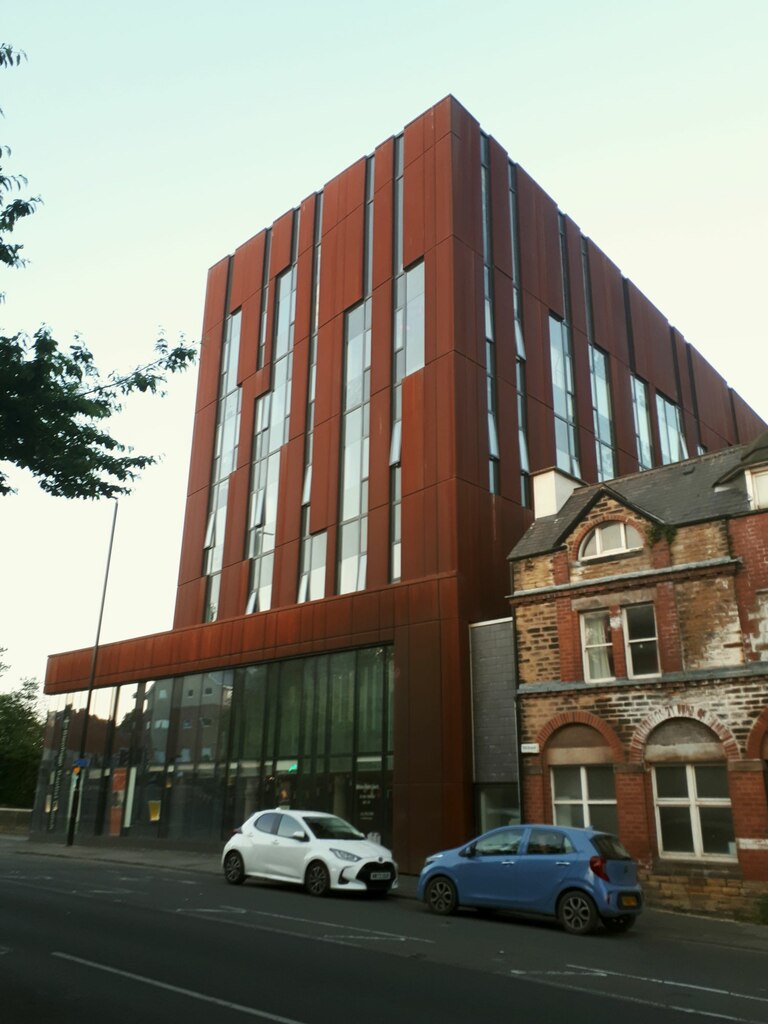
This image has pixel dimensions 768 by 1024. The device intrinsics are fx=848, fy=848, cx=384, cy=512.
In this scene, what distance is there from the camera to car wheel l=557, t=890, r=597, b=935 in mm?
13000

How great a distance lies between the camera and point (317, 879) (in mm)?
16688

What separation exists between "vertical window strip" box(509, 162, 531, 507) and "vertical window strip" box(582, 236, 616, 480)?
504 cm

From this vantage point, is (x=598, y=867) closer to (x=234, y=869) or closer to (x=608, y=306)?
(x=234, y=869)

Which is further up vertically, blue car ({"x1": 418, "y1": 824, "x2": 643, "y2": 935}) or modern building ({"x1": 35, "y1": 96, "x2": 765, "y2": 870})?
modern building ({"x1": 35, "y1": 96, "x2": 765, "y2": 870})

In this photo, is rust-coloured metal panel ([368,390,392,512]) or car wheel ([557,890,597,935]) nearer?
car wheel ([557,890,597,935])

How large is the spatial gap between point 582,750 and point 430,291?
52.6 feet

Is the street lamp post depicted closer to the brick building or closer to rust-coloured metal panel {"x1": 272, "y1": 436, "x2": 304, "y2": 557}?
rust-coloured metal panel {"x1": 272, "y1": 436, "x2": 304, "y2": 557}

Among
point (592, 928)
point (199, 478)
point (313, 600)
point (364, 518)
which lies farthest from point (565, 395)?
point (592, 928)

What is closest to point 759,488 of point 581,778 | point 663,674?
point 663,674

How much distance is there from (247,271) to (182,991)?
35414 mm

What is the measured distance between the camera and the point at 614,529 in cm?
2067

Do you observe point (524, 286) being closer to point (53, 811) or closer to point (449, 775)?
point (449, 775)

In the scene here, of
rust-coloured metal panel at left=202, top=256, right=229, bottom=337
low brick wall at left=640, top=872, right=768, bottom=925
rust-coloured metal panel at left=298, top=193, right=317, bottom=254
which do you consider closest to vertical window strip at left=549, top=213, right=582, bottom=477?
rust-coloured metal panel at left=298, top=193, right=317, bottom=254

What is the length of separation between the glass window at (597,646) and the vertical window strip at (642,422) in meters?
17.9
